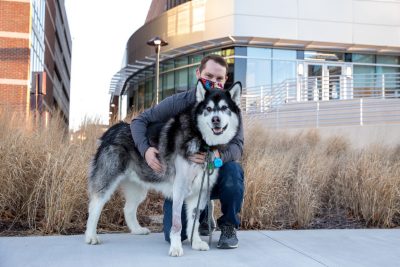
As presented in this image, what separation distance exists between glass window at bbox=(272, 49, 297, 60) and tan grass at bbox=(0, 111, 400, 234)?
1602cm

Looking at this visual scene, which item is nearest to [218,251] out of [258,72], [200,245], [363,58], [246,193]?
[200,245]

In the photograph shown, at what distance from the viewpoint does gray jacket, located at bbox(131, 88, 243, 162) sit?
153 inches

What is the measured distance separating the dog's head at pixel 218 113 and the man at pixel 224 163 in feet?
0.53

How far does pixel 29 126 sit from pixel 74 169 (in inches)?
118

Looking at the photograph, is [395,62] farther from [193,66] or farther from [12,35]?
[12,35]

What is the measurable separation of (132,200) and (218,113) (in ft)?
4.98

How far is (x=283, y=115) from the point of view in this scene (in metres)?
16.6

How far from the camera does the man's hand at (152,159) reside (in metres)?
3.79

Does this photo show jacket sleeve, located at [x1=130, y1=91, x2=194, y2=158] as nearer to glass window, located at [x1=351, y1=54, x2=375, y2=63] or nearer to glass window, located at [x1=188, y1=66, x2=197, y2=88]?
glass window, located at [x1=188, y1=66, x2=197, y2=88]

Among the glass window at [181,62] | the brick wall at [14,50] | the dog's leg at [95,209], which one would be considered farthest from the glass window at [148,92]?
the dog's leg at [95,209]

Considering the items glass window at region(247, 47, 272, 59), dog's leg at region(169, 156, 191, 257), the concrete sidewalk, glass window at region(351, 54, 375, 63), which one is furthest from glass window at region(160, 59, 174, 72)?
dog's leg at region(169, 156, 191, 257)

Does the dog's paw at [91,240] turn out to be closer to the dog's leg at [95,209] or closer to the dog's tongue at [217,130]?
the dog's leg at [95,209]

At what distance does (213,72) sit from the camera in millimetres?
4098

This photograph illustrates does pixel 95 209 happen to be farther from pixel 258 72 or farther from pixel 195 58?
pixel 195 58
